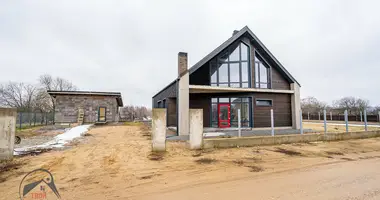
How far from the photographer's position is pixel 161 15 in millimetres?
11852

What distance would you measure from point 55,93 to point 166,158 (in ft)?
51.9

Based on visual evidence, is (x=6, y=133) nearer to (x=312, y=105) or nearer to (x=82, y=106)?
(x=82, y=106)

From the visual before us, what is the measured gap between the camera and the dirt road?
8.54 ft

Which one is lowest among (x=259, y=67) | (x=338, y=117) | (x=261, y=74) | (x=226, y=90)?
(x=338, y=117)

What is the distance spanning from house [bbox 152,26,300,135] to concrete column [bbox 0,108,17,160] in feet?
25.1

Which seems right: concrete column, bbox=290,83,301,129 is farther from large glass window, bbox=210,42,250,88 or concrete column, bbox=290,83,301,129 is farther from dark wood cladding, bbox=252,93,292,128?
Answer: large glass window, bbox=210,42,250,88

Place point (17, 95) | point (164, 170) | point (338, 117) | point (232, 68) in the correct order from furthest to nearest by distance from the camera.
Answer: point (17, 95)
point (338, 117)
point (232, 68)
point (164, 170)

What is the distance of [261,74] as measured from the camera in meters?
12.6

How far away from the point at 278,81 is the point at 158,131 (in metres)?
11.0

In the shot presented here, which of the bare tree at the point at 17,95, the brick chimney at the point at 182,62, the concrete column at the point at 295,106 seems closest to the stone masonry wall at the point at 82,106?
the brick chimney at the point at 182,62

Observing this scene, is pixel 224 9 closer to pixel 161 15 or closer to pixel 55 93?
pixel 161 15

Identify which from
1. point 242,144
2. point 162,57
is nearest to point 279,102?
point 242,144

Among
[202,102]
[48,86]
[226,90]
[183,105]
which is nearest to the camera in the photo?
[183,105]

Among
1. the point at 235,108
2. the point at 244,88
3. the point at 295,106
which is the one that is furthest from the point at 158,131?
the point at 295,106
